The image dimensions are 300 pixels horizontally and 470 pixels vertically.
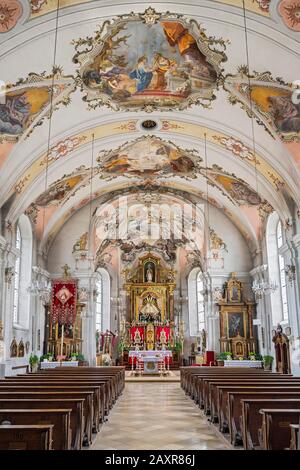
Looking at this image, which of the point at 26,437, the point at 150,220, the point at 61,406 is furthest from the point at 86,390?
the point at 150,220

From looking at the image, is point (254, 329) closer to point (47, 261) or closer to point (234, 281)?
point (234, 281)

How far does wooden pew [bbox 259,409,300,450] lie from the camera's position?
5277 mm

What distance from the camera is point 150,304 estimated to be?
30.3m

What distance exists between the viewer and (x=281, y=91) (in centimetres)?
1227

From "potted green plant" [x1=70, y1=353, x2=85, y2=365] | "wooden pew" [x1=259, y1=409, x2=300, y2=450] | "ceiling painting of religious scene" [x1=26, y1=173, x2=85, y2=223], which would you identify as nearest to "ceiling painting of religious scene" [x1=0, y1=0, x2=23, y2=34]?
"wooden pew" [x1=259, y1=409, x2=300, y2=450]

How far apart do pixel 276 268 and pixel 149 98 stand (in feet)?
33.3

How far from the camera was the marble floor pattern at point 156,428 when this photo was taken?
6.95 meters

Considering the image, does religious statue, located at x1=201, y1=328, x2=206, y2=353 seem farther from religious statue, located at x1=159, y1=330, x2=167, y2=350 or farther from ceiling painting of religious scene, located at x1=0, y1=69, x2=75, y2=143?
ceiling painting of religious scene, located at x1=0, y1=69, x2=75, y2=143

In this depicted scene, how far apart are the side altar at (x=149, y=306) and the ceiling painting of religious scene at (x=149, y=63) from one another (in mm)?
17203

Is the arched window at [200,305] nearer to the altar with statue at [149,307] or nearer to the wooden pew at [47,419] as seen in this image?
the altar with statue at [149,307]

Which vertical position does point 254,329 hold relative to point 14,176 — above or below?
below

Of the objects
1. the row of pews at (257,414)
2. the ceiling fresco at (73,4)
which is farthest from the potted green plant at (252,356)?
the ceiling fresco at (73,4)

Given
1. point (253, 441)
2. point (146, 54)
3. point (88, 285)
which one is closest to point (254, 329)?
point (88, 285)
